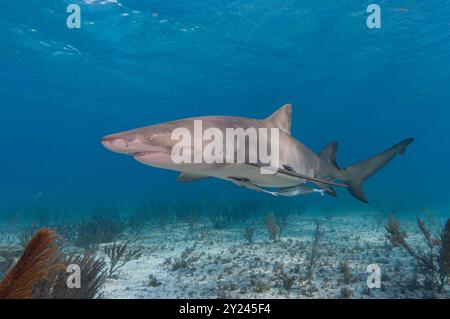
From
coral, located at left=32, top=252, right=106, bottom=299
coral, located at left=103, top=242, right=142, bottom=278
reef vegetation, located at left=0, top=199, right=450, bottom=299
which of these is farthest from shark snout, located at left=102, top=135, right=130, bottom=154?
coral, located at left=103, top=242, right=142, bottom=278

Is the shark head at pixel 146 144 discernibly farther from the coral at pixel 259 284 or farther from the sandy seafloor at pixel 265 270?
the coral at pixel 259 284

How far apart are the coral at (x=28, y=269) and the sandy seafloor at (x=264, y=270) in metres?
3.51

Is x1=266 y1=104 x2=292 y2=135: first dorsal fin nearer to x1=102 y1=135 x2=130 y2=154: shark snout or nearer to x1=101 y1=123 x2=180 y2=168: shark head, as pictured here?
Answer: x1=101 y1=123 x2=180 y2=168: shark head

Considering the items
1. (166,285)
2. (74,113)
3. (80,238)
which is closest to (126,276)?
(166,285)

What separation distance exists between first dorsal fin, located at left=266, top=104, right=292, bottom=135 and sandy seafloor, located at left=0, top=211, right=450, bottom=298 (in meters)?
3.42

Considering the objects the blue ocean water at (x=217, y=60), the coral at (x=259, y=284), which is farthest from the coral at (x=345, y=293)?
the blue ocean water at (x=217, y=60)

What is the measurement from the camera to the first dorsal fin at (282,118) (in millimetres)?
5656

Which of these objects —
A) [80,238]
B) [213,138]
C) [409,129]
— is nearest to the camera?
[213,138]

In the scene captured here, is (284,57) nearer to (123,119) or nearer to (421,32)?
(421,32)

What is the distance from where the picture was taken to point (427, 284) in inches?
227

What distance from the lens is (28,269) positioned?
9.38ft

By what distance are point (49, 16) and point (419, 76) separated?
4251cm

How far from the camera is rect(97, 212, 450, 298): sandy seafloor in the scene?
5883 mm

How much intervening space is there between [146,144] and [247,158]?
150 centimetres
